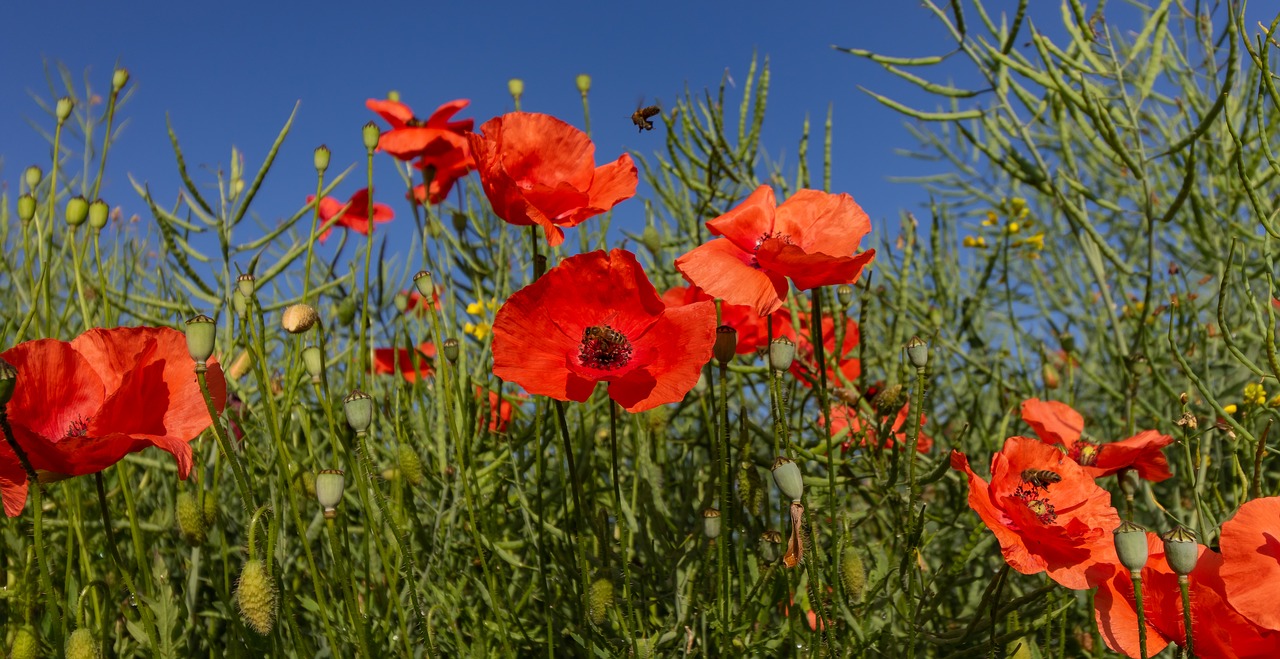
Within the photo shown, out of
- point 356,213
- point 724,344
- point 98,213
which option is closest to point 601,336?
point 724,344

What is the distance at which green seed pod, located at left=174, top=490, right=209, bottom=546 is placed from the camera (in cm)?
116

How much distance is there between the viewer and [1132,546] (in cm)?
78

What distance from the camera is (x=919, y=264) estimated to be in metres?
2.36

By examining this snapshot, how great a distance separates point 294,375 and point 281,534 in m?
0.22

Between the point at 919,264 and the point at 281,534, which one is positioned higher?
the point at 919,264

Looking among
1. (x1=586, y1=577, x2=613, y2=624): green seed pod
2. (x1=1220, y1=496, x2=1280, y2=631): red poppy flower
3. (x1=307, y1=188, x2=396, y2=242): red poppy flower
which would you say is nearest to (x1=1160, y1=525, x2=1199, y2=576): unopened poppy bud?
(x1=1220, y1=496, x2=1280, y2=631): red poppy flower

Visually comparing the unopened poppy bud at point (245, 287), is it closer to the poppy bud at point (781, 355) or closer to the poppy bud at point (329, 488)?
the poppy bud at point (329, 488)

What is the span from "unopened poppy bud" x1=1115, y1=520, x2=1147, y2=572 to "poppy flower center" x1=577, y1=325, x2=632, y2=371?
1.90 ft

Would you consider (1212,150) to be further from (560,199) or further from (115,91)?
(115,91)

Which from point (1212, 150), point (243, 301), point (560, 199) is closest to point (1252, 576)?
point (560, 199)

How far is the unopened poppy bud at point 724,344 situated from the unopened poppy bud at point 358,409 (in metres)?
0.38

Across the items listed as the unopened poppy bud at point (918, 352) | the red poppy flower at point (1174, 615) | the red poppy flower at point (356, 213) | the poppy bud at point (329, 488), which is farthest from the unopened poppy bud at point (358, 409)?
the red poppy flower at point (356, 213)

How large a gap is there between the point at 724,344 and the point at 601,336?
189mm

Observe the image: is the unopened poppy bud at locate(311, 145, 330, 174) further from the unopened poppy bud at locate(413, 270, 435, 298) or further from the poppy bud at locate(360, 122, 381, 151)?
the unopened poppy bud at locate(413, 270, 435, 298)
